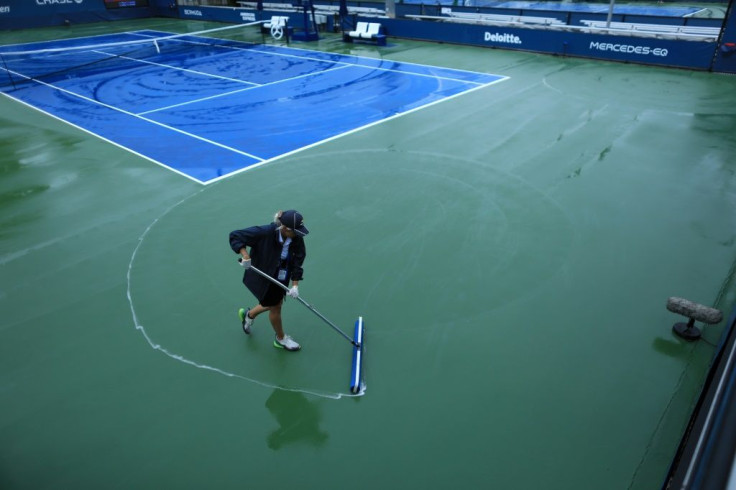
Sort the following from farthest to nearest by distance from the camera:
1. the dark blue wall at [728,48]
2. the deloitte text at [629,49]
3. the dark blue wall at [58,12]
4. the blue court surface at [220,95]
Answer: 1. the dark blue wall at [58,12]
2. the deloitte text at [629,49]
3. the dark blue wall at [728,48]
4. the blue court surface at [220,95]

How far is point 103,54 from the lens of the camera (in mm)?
24422

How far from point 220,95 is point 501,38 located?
13.1m

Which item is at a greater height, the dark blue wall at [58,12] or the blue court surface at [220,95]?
the dark blue wall at [58,12]

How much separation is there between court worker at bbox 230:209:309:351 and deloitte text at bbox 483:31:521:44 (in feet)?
65.4

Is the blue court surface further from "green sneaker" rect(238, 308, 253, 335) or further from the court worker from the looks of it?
the court worker

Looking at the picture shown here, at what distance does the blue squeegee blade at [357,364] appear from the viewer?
5.23 meters

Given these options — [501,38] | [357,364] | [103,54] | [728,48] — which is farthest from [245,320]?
[103,54]

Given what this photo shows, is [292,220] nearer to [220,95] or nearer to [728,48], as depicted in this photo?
[220,95]

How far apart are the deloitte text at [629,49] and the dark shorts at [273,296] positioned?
61.9ft

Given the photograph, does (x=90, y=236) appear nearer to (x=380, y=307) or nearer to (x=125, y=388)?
(x=125, y=388)

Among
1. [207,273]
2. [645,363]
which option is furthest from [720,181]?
[207,273]

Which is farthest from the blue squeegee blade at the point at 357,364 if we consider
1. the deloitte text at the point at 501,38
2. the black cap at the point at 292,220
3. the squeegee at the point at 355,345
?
the deloitte text at the point at 501,38

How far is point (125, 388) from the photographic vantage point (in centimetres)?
543

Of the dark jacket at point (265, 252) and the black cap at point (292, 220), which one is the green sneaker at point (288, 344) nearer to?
the dark jacket at point (265, 252)
